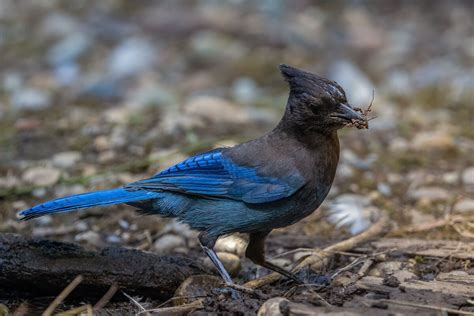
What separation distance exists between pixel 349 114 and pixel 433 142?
271cm

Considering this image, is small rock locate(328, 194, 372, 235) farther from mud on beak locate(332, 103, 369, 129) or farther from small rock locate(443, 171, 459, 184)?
mud on beak locate(332, 103, 369, 129)

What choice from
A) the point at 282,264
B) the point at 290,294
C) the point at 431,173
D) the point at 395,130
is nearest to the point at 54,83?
the point at 395,130

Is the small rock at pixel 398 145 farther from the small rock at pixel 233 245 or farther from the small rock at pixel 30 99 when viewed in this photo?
the small rock at pixel 30 99

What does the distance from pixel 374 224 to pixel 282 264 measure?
2.33ft

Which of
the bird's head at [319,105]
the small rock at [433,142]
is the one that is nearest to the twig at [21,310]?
the bird's head at [319,105]

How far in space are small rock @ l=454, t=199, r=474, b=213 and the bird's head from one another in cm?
145

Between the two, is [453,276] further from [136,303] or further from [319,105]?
[136,303]

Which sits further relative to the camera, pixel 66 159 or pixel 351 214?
pixel 66 159

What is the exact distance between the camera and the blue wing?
12.5 ft

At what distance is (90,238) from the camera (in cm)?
461

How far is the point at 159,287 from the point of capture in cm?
375

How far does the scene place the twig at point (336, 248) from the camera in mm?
3883

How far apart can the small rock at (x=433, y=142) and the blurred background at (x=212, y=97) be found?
0.01 m

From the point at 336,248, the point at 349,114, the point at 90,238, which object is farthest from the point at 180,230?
the point at 349,114
